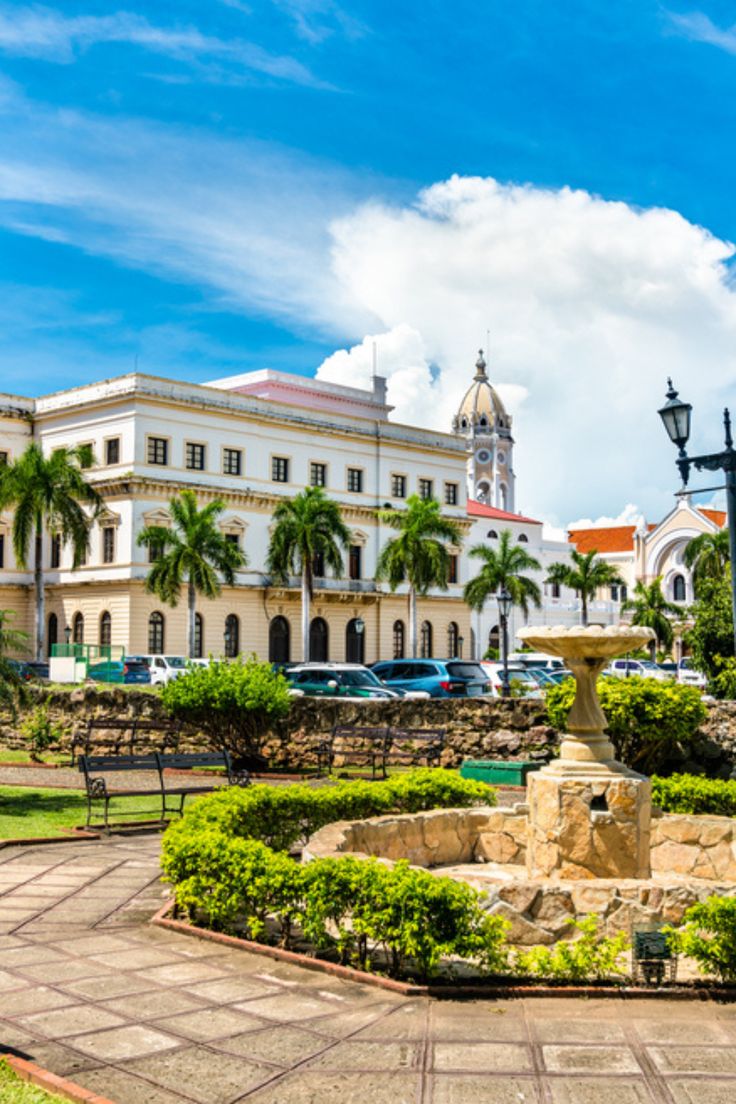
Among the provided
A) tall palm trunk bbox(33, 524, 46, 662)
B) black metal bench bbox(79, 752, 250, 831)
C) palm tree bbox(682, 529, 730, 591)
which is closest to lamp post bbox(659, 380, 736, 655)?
black metal bench bbox(79, 752, 250, 831)

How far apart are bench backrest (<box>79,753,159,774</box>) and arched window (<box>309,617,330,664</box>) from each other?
4115 centimetres

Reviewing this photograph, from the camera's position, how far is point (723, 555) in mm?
52281

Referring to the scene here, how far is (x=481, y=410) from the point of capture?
12094 centimetres

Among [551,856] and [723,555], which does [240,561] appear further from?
[551,856]

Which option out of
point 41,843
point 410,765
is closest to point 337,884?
point 41,843

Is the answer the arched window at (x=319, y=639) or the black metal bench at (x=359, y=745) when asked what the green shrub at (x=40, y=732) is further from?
the arched window at (x=319, y=639)

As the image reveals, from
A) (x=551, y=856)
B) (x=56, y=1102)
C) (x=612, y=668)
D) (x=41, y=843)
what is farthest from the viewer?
(x=612, y=668)

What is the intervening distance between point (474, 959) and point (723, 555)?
47.6m

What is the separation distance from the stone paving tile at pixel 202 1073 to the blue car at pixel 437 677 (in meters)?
23.6

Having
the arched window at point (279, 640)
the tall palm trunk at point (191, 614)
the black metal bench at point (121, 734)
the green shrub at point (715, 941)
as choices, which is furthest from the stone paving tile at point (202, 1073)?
the arched window at point (279, 640)

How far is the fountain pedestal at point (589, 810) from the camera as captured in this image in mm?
9320

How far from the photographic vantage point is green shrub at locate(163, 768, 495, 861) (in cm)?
980

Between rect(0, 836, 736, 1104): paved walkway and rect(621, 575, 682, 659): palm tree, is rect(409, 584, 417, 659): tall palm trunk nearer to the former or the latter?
rect(621, 575, 682, 659): palm tree

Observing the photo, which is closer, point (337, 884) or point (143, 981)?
point (143, 981)
